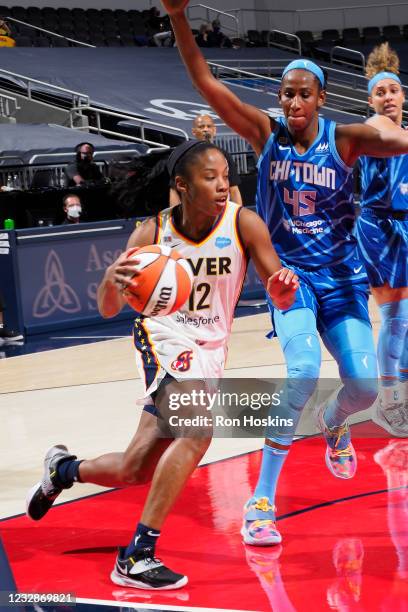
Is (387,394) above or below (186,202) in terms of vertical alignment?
below

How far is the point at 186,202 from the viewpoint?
14.5 ft

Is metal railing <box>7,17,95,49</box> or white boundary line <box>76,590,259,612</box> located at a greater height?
metal railing <box>7,17,95,49</box>

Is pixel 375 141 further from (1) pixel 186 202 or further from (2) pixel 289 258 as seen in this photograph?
(1) pixel 186 202

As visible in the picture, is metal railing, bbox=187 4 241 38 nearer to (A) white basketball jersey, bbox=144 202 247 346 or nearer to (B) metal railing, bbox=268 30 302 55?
(B) metal railing, bbox=268 30 302 55

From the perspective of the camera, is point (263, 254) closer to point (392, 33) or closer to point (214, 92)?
point (214, 92)

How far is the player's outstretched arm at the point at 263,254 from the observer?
4.26 meters

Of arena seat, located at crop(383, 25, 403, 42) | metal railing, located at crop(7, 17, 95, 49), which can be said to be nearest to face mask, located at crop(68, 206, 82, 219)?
metal railing, located at crop(7, 17, 95, 49)

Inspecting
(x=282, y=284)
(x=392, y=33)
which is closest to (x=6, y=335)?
(x=282, y=284)

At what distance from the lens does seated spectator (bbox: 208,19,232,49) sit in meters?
23.9

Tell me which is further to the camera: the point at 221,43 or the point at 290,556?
the point at 221,43

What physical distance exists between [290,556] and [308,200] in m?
1.65

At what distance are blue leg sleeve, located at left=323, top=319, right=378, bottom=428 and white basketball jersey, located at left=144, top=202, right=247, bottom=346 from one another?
782 mm

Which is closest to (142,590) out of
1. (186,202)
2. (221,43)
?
(186,202)

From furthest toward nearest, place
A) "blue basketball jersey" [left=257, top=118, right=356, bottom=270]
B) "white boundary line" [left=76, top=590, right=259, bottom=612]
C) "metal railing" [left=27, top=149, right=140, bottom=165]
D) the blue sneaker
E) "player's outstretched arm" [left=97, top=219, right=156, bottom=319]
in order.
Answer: "metal railing" [left=27, top=149, right=140, bottom=165] < "blue basketball jersey" [left=257, top=118, right=356, bottom=270] < the blue sneaker < "player's outstretched arm" [left=97, top=219, right=156, bottom=319] < "white boundary line" [left=76, top=590, right=259, bottom=612]
